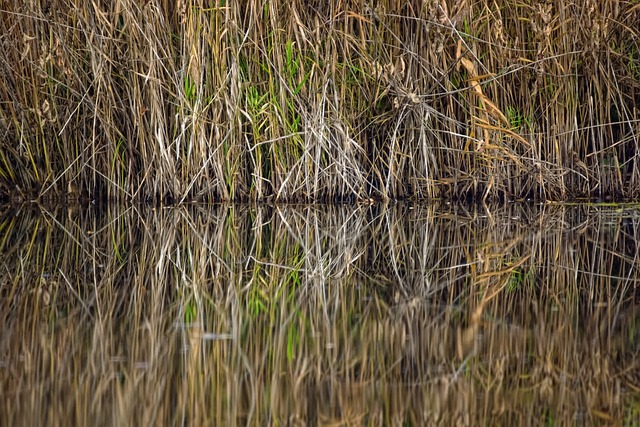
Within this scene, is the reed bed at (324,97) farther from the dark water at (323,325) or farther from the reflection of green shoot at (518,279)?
the reflection of green shoot at (518,279)

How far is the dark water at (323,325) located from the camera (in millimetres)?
1557

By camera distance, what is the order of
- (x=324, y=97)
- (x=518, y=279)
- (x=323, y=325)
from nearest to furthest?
(x=323, y=325) → (x=518, y=279) → (x=324, y=97)

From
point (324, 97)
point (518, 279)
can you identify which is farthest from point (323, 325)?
point (324, 97)

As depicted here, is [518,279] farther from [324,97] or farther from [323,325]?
[324,97]

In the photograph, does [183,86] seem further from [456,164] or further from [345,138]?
[456,164]

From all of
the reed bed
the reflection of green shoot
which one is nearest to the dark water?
the reflection of green shoot

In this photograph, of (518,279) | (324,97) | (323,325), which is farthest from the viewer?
(324,97)

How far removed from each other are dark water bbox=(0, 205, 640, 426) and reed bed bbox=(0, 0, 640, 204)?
682 millimetres

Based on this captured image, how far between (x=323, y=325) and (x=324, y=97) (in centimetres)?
217

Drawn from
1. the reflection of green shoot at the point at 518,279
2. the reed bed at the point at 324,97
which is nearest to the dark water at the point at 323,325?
the reflection of green shoot at the point at 518,279

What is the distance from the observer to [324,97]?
13.5 feet

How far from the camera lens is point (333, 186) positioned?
14.2 ft

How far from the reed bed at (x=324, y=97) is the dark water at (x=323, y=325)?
68 cm

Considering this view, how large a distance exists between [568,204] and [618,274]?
5.58 feet
